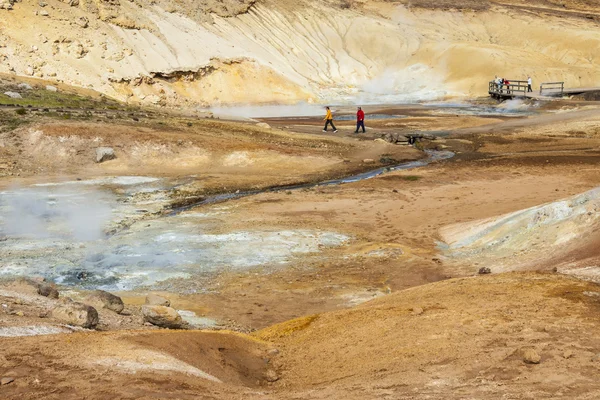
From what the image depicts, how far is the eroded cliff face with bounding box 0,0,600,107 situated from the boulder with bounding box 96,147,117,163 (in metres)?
14.3

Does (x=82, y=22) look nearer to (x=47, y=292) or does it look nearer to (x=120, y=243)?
(x=120, y=243)

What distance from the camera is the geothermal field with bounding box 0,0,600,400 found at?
27.1 ft

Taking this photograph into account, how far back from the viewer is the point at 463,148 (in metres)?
35.0

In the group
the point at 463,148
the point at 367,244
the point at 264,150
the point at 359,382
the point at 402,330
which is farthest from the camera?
the point at 463,148

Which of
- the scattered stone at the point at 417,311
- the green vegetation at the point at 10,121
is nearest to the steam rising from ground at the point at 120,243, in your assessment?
the scattered stone at the point at 417,311

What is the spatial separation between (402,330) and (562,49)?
7101cm

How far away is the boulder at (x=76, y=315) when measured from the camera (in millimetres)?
9938

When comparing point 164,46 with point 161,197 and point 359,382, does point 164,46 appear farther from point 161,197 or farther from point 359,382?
point 359,382

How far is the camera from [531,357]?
793cm

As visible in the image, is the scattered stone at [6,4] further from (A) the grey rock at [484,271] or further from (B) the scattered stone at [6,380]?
(B) the scattered stone at [6,380]

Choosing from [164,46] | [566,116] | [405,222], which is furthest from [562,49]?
[405,222]

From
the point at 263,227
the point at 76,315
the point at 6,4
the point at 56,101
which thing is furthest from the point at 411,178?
the point at 6,4

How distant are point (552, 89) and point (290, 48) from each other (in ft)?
70.7

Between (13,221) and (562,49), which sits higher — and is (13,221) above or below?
below
